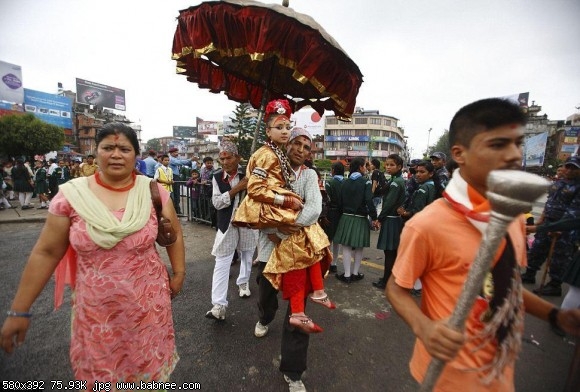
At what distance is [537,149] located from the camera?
1225 inches

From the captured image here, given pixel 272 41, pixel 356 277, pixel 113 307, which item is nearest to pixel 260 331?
pixel 113 307

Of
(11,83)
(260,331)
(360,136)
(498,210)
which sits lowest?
(260,331)

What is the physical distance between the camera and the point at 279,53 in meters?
2.27

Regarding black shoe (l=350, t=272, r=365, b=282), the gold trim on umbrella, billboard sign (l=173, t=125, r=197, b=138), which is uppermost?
billboard sign (l=173, t=125, r=197, b=138)

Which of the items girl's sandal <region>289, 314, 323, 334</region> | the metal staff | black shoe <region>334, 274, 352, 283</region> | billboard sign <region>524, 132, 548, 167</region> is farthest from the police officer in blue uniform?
billboard sign <region>524, 132, 548, 167</region>

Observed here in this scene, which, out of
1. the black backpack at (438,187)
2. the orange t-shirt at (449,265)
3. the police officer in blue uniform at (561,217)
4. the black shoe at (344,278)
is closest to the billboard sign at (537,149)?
the police officer in blue uniform at (561,217)

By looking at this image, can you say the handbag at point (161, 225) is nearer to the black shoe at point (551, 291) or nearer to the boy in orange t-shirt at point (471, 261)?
the boy in orange t-shirt at point (471, 261)

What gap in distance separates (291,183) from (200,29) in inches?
60.8

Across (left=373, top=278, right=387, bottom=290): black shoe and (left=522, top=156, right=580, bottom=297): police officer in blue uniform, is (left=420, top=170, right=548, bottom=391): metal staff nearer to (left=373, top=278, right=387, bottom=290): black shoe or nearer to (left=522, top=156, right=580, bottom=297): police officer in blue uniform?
(left=373, top=278, right=387, bottom=290): black shoe

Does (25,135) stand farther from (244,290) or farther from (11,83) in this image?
(244,290)

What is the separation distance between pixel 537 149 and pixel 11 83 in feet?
204

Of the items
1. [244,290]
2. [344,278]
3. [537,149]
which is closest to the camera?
[244,290]

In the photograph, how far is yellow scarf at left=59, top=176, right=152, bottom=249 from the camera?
1.50m

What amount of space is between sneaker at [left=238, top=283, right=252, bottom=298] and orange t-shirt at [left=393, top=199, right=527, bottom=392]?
2927 millimetres
